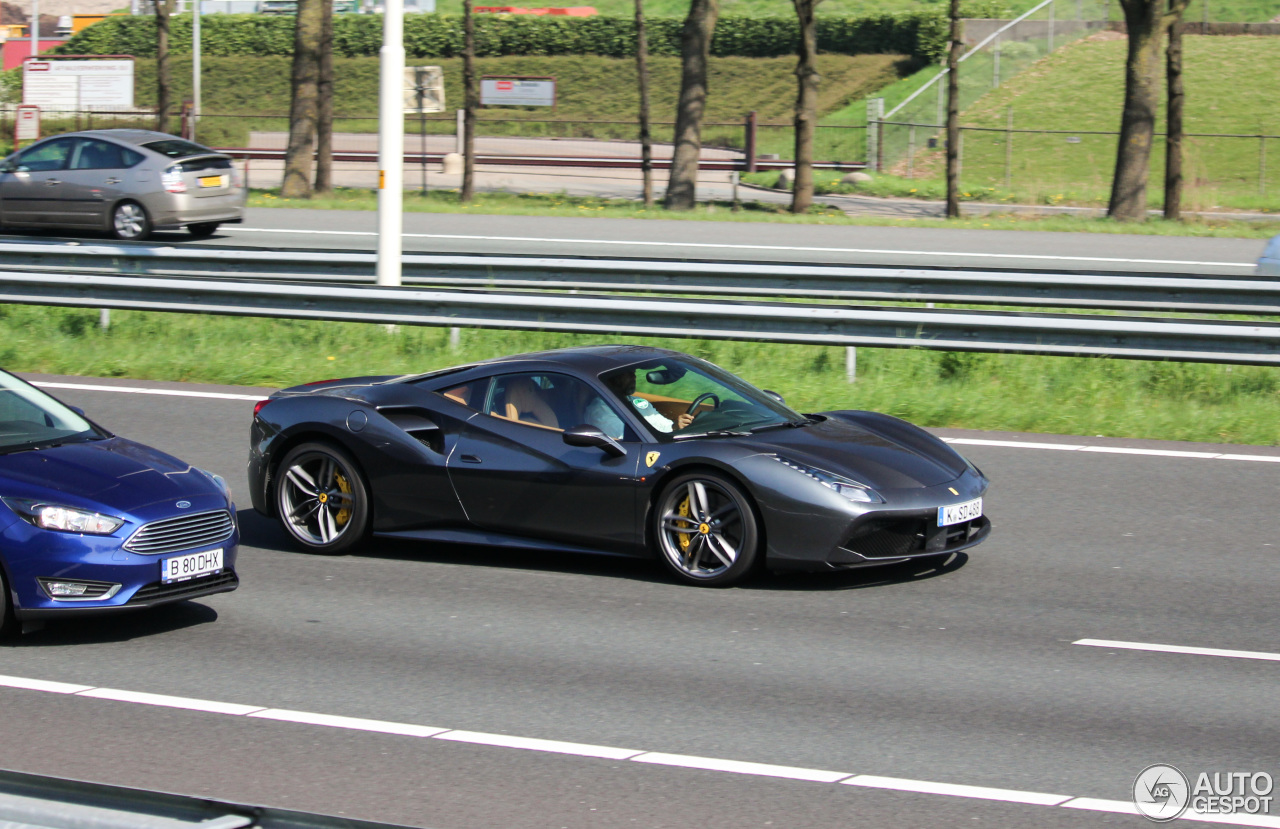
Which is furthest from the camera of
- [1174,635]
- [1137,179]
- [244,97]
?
[244,97]

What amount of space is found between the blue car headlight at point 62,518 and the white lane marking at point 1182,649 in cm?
443

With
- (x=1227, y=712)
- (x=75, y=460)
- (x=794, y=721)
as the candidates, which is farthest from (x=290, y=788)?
(x=1227, y=712)

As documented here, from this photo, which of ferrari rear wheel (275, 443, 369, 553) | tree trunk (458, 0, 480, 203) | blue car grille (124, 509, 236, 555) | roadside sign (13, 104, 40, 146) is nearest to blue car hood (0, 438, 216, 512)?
blue car grille (124, 509, 236, 555)

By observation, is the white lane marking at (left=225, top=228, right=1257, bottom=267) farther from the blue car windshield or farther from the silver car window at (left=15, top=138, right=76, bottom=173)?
the blue car windshield

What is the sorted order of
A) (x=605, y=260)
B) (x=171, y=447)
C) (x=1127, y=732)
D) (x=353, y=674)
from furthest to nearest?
(x=605, y=260) → (x=171, y=447) → (x=353, y=674) → (x=1127, y=732)

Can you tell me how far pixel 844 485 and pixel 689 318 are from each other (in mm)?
6029

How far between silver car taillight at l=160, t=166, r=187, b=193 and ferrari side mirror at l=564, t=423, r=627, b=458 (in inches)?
619

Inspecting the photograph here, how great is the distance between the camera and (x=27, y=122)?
43.1 meters

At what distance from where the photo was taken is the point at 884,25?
6225 centimetres

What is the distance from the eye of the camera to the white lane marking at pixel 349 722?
18.0ft

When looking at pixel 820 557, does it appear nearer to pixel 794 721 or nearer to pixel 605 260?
pixel 794 721

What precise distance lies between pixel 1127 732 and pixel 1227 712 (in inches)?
20.6

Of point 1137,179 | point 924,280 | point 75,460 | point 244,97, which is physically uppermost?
point 244,97

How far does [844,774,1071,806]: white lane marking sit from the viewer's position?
4762 mm
